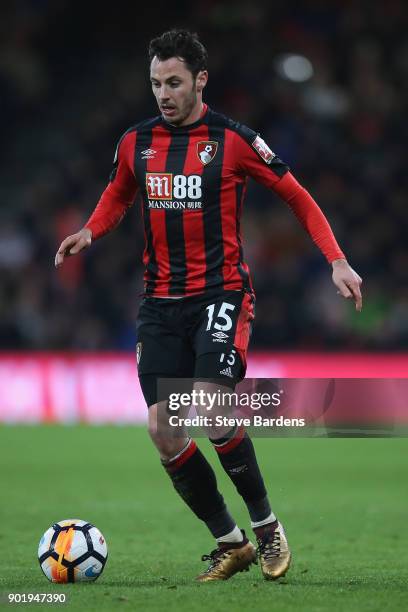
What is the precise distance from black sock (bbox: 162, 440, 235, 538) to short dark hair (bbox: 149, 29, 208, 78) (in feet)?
5.12

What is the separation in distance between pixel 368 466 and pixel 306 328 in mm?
3157

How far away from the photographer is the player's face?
4.91m

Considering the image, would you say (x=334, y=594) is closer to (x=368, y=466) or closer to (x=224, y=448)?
(x=224, y=448)

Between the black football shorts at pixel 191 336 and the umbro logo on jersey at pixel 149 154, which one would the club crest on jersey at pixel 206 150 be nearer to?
the umbro logo on jersey at pixel 149 154

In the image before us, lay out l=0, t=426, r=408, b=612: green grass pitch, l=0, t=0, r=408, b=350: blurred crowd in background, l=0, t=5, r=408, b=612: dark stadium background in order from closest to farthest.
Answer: l=0, t=426, r=408, b=612: green grass pitch < l=0, t=5, r=408, b=612: dark stadium background < l=0, t=0, r=408, b=350: blurred crowd in background

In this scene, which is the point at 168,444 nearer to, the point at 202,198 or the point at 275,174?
the point at 202,198

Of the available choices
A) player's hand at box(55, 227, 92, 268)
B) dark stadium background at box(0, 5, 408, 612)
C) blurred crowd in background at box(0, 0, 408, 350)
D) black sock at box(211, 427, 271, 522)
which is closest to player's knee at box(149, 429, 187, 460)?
black sock at box(211, 427, 271, 522)

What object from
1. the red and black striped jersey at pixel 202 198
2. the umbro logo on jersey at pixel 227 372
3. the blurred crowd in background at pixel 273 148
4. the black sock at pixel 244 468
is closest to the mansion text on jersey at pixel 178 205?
the red and black striped jersey at pixel 202 198

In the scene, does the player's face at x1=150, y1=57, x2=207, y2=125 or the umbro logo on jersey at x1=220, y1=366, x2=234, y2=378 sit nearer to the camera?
the umbro logo on jersey at x1=220, y1=366, x2=234, y2=378

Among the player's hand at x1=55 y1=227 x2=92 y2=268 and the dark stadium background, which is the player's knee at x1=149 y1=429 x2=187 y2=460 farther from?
the dark stadium background

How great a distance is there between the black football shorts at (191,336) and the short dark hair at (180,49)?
954mm

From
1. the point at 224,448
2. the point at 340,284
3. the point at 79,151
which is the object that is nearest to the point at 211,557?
the point at 224,448

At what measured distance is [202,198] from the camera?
4.99 m

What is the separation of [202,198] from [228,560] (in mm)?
1504
